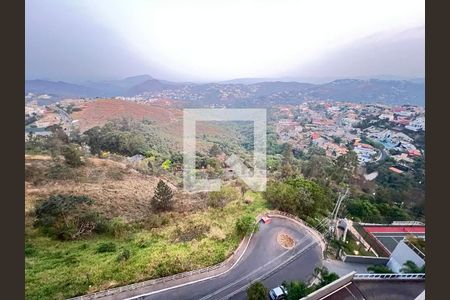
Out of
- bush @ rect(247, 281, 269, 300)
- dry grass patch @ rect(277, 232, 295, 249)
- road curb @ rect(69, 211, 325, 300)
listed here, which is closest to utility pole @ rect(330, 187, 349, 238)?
road curb @ rect(69, 211, 325, 300)

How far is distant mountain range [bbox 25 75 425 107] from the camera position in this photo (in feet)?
23.4

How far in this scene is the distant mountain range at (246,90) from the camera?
23.4ft

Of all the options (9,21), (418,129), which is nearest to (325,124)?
(418,129)

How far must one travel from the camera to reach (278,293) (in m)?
4.28

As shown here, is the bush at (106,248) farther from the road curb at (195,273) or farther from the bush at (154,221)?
the road curb at (195,273)

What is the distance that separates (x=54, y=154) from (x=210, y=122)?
4067 millimetres

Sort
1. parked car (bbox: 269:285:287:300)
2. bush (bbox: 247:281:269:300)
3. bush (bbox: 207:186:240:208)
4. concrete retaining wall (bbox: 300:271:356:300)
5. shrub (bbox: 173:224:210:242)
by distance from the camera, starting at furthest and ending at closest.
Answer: bush (bbox: 207:186:240:208) → shrub (bbox: 173:224:210:242) → parked car (bbox: 269:285:287:300) → bush (bbox: 247:281:269:300) → concrete retaining wall (bbox: 300:271:356:300)

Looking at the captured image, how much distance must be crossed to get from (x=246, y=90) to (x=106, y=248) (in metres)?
5.93

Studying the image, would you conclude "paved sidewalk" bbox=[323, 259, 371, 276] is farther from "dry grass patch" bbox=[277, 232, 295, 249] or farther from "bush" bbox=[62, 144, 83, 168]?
"bush" bbox=[62, 144, 83, 168]

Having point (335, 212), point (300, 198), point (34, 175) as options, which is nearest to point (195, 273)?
point (300, 198)

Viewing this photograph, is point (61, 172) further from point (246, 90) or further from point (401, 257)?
point (401, 257)

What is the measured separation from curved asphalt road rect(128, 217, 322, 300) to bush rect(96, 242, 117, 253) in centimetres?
122

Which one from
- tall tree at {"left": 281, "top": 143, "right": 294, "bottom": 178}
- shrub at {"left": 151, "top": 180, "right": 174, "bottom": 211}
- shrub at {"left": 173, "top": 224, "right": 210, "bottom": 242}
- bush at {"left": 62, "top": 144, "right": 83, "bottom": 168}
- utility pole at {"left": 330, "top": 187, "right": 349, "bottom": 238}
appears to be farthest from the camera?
tall tree at {"left": 281, "top": 143, "right": 294, "bottom": 178}

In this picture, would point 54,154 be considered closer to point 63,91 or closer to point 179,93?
point 63,91
